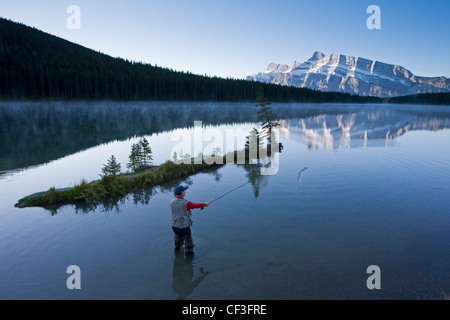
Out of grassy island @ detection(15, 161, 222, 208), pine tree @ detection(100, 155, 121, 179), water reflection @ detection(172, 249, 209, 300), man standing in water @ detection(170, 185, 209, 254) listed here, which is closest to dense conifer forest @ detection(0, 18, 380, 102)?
pine tree @ detection(100, 155, 121, 179)

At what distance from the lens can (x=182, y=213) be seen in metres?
8.83

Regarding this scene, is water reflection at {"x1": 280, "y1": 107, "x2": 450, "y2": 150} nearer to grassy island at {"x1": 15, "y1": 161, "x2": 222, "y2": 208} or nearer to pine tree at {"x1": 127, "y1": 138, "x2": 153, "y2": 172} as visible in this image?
pine tree at {"x1": 127, "y1": 138, "x2": 153, "y2": 172}

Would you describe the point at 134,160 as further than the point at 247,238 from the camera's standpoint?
Yes

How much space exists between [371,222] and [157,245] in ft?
30.3

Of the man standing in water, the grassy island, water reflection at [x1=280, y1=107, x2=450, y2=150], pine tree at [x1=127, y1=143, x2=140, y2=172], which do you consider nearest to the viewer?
the man standing in water

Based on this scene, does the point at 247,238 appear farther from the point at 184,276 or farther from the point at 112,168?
the point at 112,168

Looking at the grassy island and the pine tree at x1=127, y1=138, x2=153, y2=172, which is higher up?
the pine tree at x1=127, y1=138, x2=153, y2=172

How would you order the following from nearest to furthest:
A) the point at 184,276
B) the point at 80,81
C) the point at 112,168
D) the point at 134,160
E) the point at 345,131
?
the point at 184,276 < the point at 112,168 < the point at 134,160 < the point at 345,131 < the point at 80,81

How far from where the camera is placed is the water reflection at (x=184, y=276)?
7449 millimetres

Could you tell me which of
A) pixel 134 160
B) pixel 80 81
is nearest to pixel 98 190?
pixel 134 160

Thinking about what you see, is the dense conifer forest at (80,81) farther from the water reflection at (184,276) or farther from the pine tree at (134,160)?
the water reflection at (184,276)

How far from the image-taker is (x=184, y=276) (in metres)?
8.09

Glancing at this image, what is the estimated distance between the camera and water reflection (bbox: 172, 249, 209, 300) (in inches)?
293

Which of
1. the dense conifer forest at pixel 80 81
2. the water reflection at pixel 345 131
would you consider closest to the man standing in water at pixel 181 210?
the water reflection at pixel 345 131
